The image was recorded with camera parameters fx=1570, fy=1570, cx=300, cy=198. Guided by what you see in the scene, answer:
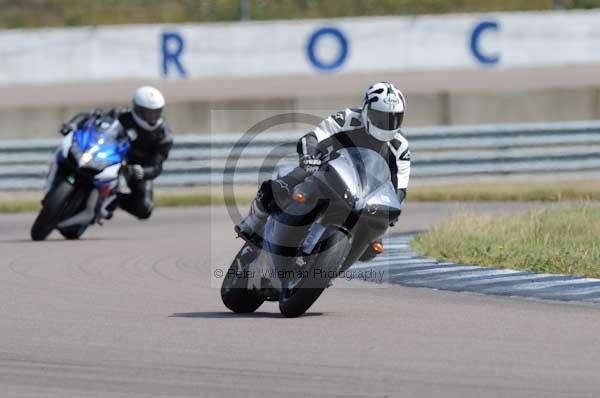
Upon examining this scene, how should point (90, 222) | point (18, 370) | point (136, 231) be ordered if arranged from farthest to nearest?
1. point (136, 231)
2. point (90, 222)
3. point (18, 370)

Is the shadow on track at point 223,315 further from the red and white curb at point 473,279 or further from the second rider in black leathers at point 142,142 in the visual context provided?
the second rider in black leathers at point 142,142

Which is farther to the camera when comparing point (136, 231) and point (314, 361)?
point (136, 231)

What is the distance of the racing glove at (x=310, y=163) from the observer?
354 inches

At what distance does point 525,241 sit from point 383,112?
328 centimetres

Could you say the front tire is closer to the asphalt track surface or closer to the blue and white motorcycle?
the blue and white motorcycle

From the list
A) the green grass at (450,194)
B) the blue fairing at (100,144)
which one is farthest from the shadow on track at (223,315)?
the green grass at (450,194)

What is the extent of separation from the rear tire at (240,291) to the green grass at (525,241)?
227 cm

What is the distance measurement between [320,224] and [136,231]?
25.3 ft

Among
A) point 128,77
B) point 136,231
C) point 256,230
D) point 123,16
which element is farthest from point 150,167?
point 123,16

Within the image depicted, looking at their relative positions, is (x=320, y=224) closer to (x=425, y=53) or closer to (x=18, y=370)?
(x=18, y=370)

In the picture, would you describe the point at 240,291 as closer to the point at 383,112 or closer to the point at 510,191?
the point at 383,112

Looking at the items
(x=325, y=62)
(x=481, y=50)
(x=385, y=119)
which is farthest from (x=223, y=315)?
(x=481, y=50)

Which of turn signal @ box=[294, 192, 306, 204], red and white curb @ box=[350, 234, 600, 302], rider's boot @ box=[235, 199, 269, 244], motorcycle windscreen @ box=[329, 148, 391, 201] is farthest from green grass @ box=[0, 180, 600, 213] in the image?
turn signal @ box=[294, 192, 306, 204]

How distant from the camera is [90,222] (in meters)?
15.0
